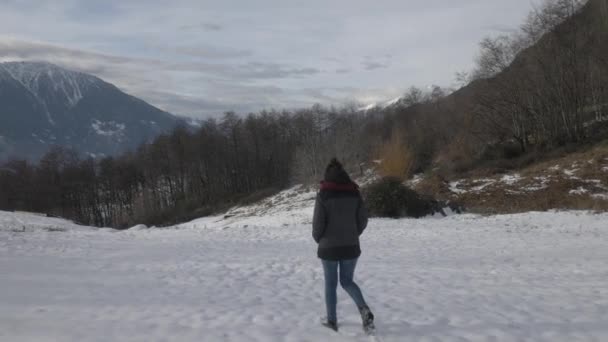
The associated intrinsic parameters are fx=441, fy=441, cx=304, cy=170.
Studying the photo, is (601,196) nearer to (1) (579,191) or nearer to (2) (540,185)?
(1) (579,191)

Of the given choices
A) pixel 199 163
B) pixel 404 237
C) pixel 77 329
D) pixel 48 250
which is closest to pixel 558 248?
pixel 404 237

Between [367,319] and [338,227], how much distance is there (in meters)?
1.21

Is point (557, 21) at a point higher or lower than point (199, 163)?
higher

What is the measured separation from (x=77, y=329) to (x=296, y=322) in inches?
111

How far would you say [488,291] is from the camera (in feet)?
25.1

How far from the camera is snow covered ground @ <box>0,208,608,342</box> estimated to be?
5.67 meters

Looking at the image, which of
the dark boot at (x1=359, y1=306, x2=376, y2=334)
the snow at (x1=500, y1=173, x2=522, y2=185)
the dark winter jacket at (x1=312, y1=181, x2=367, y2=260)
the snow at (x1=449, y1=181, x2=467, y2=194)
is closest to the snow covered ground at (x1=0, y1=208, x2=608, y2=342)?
the dark boot at (x1=359, y1=306, x2=376, y2=334)

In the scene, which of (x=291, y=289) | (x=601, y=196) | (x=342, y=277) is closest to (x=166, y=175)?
(x=601, y=196)

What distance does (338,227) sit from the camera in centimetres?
530

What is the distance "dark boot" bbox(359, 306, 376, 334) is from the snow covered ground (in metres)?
0.20

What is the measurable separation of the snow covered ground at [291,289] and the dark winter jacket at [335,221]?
107cm

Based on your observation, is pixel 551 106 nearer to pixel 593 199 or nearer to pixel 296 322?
pixel 593 199

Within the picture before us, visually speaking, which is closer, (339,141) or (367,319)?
(367,319)

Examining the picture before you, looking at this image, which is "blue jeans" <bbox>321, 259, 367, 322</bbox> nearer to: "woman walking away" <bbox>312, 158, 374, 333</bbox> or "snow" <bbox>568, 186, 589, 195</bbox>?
"woman walking away" <bbox>312, 158, 374, 333</bbox>
